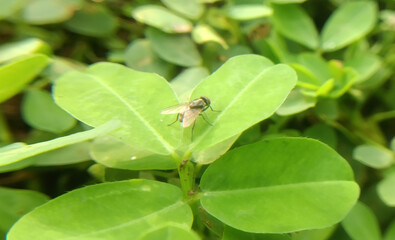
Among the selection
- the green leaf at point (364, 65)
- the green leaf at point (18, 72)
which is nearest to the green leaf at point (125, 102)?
the green leaf at point (18, 72)

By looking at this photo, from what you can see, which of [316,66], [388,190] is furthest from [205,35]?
[388,190]

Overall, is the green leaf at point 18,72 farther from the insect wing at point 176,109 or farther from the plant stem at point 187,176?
the plant stem at point 187,176

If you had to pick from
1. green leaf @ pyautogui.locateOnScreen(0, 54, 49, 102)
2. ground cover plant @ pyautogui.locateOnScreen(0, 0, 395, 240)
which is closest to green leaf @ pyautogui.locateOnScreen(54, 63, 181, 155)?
ground cover plant @ pyautogui.locateOnScreen(0, 0, 395, 240)

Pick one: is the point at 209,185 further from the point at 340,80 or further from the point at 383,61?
the point at 383,61

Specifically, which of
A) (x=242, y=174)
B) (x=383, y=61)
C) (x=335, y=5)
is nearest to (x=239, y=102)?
(x=242, y=174)

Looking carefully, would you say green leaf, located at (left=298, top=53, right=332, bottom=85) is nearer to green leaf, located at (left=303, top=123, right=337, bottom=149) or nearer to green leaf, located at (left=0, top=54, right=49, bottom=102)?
green leaf, located at (left=303, top=123, right=337, bottom=149)
